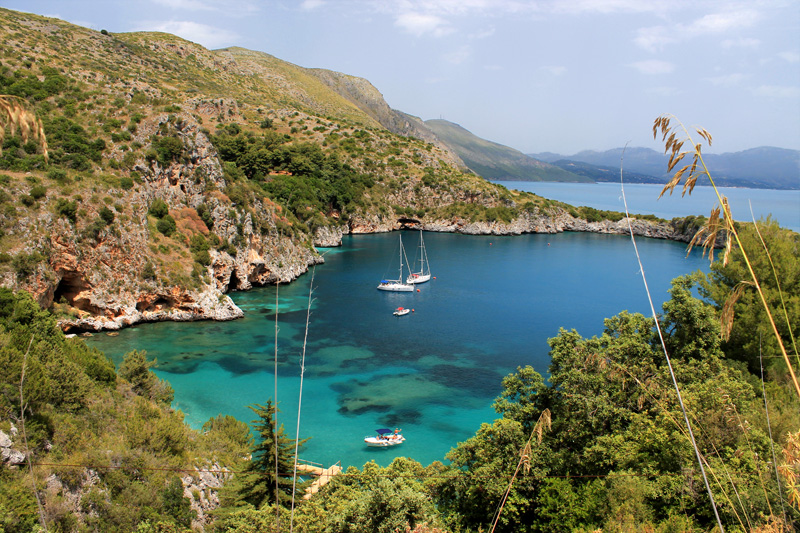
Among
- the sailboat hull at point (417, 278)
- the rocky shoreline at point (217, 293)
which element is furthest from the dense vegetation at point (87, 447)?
the sailboat hull at point (417, 278)

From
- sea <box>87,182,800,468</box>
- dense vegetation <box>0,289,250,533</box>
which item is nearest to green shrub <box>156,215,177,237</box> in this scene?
sea <box>87,182,800,468</box>

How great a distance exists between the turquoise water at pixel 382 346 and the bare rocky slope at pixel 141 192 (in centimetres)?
339

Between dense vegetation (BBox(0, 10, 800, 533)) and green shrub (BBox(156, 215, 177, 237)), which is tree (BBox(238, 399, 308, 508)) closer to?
dense vegetation (BBox(0, 10, 800, 533))

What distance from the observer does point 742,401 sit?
14.3 meters

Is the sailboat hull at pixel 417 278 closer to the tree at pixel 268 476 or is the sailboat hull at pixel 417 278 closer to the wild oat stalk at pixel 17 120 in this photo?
the tree at pixel 268 476

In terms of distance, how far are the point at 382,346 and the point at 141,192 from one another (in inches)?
956

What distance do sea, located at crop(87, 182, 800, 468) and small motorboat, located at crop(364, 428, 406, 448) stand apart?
1.06 ft

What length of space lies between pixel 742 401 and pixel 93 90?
56.8 meters

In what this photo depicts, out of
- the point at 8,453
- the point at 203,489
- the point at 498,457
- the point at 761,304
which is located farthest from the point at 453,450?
the point at 761,304

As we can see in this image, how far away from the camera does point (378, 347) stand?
35188 millimetres

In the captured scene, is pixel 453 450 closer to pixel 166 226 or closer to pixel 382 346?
pixel 382 346

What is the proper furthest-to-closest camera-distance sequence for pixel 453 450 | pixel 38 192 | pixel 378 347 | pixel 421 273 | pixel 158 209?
pixel 421 273, pixel 158 209, pixel 378 347, pixel 38 192, pixel 453 450

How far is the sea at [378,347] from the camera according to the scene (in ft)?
80.7

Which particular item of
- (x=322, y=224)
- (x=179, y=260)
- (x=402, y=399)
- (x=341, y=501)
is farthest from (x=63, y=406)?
(x=322, y=224)
